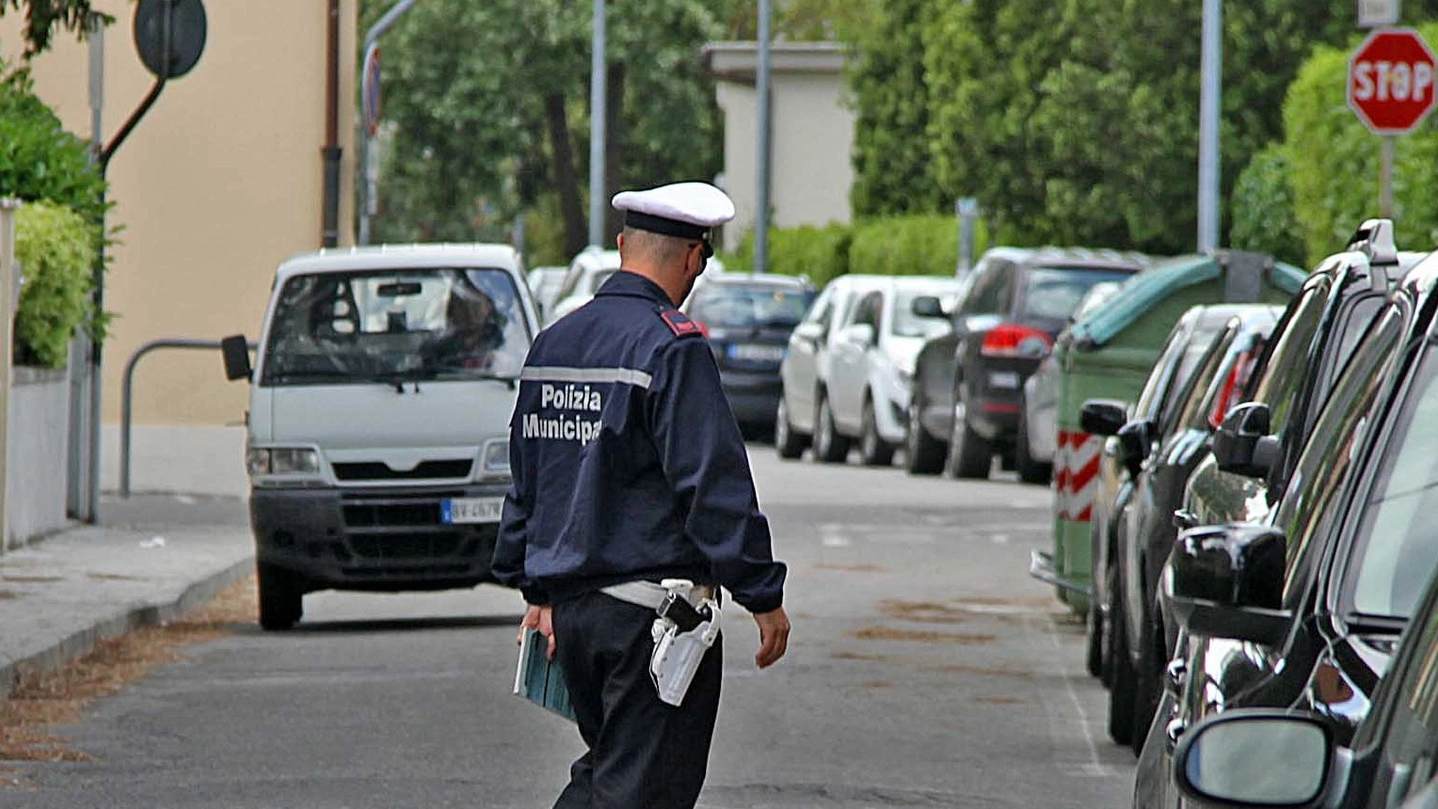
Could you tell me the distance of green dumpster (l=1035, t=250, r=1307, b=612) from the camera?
14188mm

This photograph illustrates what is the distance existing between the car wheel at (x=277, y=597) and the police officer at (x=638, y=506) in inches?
338

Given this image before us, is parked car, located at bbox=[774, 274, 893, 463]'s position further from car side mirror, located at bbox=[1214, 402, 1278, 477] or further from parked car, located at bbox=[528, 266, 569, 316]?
car side mirror, located at bbox=[1214, 402, 1278, 477]

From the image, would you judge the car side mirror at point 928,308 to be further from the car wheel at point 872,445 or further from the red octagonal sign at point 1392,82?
the red octagonal sign at point 1392,82

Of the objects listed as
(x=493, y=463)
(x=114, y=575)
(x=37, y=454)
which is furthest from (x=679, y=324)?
(x=37, y=454)

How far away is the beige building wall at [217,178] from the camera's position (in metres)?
31.5

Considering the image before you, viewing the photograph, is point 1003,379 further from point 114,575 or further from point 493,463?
point 493,463

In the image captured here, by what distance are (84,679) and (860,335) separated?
17.1 m

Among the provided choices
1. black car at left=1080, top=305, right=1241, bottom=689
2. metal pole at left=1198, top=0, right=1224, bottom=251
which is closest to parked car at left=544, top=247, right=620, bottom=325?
metal pole at left=1198, top=0, right=1224, bottom=251

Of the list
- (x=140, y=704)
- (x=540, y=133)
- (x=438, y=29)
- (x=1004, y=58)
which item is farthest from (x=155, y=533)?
(x=540, y=133)

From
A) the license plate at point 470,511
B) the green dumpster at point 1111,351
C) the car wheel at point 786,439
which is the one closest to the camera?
the green dumpster at point 1111,351

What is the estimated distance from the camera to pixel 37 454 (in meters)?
18.5

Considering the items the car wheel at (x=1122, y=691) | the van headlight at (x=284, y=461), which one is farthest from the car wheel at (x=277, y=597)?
the car wheel at (x=1122, y=691)

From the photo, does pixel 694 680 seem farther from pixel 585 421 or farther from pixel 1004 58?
pixel 1004 58

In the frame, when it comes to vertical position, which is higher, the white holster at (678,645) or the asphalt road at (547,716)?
the white holster at (678,645)
